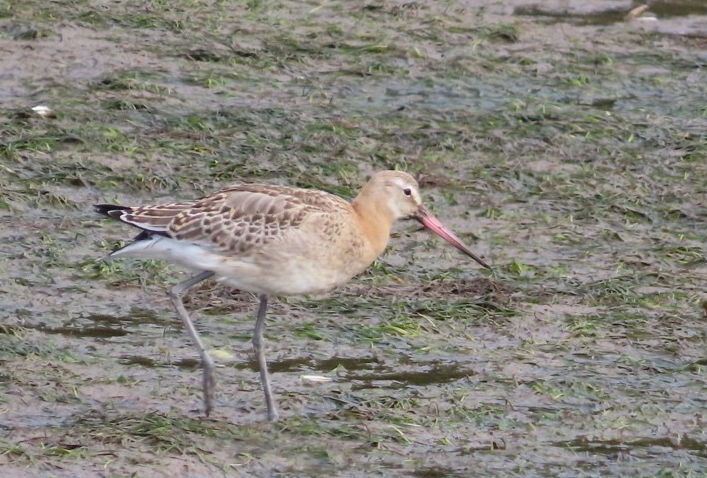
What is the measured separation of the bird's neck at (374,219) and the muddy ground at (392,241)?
0.81 m

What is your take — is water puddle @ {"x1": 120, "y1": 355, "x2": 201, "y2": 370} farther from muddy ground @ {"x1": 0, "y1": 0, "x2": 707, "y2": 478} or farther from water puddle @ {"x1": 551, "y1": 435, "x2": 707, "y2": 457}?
water puddle @ {"x1": 551, "y1": 435, "x2": 707, "y2": 457}

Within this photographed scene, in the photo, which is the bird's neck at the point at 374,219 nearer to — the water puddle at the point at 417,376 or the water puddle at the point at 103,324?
the water puddle at the point at 417,376

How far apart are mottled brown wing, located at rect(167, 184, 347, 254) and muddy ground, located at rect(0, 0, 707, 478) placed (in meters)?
0.87

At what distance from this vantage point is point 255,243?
8.23 meters

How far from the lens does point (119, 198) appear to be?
1110 centimetres

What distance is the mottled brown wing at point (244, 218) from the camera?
27.1 feet

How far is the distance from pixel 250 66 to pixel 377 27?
179 centimetres

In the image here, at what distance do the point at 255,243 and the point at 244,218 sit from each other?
0.18 meters

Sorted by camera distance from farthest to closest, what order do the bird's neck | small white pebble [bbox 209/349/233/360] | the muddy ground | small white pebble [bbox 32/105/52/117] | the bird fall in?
small white pebble [bbox 32/105/52/117] < small white pebble [bbox 209/349/233/360] < the bird's neck < the bird < the muddy ground

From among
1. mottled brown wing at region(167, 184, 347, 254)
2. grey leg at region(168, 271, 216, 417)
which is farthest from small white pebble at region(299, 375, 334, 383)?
mottled brown wing at region(167, 184, 347, 254)

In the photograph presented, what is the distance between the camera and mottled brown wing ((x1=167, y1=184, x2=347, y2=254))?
827cm

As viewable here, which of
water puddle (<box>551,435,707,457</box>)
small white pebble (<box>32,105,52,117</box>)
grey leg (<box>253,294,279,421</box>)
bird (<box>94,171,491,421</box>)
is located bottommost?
water puddle (<box>551,435,707,457</box>)

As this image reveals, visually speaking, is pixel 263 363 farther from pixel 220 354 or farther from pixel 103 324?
pixel 103 324

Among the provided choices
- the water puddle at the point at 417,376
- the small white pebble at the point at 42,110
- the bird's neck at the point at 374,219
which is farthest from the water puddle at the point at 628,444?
the small white pebble at the point at 42,110
